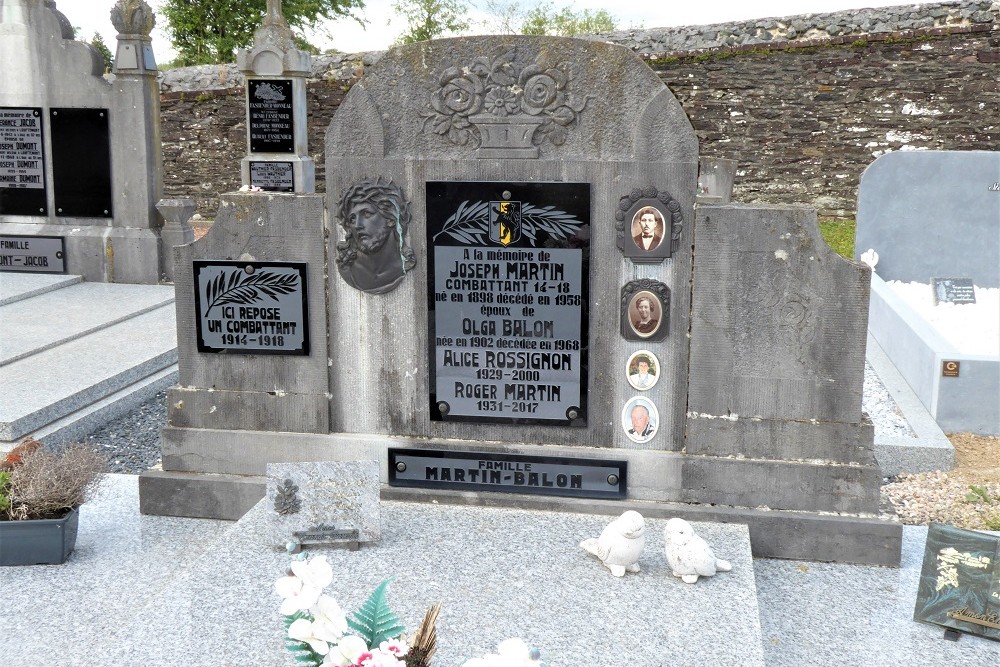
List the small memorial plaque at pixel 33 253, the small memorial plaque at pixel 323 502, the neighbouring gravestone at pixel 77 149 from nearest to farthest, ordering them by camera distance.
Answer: the small memorial plaque at pixel 323 502
the neighbouring gravestone at pixel 77 149
the small memorial plaque at pixel 33 253

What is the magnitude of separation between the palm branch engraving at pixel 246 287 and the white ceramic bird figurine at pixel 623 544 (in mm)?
1887

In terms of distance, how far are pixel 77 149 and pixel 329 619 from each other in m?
9.17

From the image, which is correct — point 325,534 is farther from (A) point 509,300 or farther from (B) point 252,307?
(A) point 509,300

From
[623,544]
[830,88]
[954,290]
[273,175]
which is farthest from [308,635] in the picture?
[830,88]

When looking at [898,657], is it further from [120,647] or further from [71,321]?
[71,321]

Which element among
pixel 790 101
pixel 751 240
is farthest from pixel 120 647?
pixel 790 101

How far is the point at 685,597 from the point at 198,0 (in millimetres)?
27799

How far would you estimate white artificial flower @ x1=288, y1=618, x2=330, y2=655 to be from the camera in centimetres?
191

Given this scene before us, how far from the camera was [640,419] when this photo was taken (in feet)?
14.0

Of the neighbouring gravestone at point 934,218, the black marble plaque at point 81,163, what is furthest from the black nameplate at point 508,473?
the black marble plaque at point 81,163

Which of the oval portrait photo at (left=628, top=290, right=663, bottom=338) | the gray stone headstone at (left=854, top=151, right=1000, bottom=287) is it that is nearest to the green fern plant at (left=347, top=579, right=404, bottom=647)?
the oval portrait photo at (left=628, top=290, right=663, bottom=338)

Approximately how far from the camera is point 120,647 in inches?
123

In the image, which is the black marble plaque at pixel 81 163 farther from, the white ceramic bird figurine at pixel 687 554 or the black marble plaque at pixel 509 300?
the white ceramic bird figurine at pixel 687 554

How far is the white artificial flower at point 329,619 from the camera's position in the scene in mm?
1938
